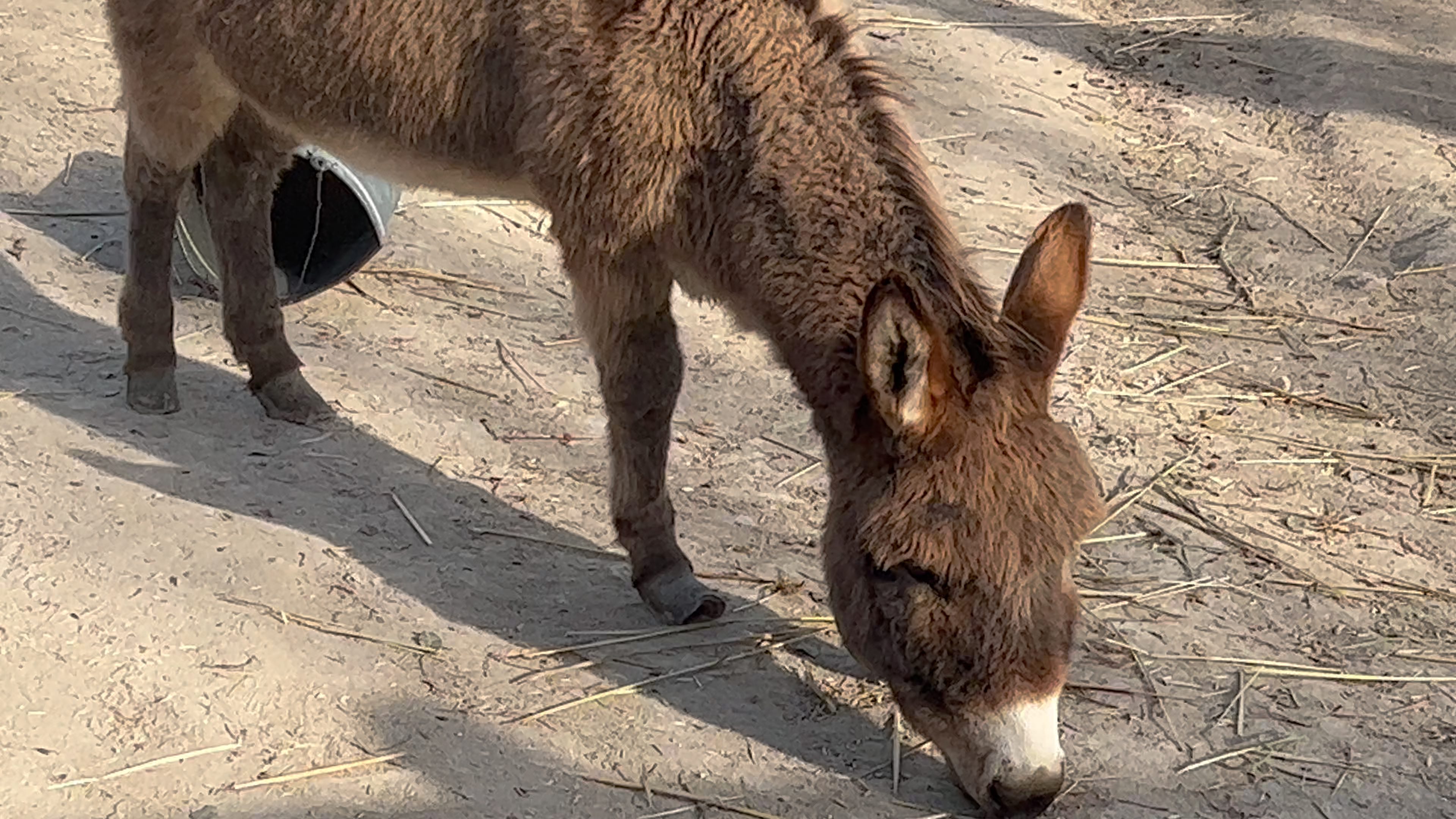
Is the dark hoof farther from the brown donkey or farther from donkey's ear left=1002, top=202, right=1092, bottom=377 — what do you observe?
donkey's ear left=1002, top=202, right=1092, bottom=377

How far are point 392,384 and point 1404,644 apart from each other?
2983 millimetres

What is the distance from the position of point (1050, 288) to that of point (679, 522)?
1.56 meters

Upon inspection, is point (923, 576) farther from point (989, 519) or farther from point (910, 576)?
point (989, 519)

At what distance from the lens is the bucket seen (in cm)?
464

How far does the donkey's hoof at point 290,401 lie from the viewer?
13.5 ft

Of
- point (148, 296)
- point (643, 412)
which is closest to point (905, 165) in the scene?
Answer: point (643, 412)

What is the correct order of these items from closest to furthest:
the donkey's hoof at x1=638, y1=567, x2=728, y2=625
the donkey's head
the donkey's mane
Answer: the donkey's head → the donkey's mane → the donkey's hoof at x1=638, y1=567, x2=728, y2=625

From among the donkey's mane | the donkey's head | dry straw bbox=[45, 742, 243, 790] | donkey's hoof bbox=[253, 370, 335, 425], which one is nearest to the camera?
the donkey's head

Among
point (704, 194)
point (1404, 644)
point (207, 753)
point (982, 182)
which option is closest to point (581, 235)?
point (704, 194)

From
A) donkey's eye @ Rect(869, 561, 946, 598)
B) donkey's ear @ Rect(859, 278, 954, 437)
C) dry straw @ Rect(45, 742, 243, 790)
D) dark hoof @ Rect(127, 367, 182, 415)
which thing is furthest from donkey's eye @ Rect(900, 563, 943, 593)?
dark hoof @ Rect(127, 367, 182, 415)

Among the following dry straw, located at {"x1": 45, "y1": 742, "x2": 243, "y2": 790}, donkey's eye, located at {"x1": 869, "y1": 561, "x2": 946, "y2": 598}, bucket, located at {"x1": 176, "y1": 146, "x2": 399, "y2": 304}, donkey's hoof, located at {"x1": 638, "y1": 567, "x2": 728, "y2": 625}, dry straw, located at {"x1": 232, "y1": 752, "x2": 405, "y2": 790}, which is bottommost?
dry straw, located at {"x1": 45, "y1": 742, "x2": 243, "y2": 790}

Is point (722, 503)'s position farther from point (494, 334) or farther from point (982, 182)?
point (982, 182)

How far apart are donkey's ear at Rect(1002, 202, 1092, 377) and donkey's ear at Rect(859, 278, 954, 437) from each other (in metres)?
0.19

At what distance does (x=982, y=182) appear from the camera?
5.92m
